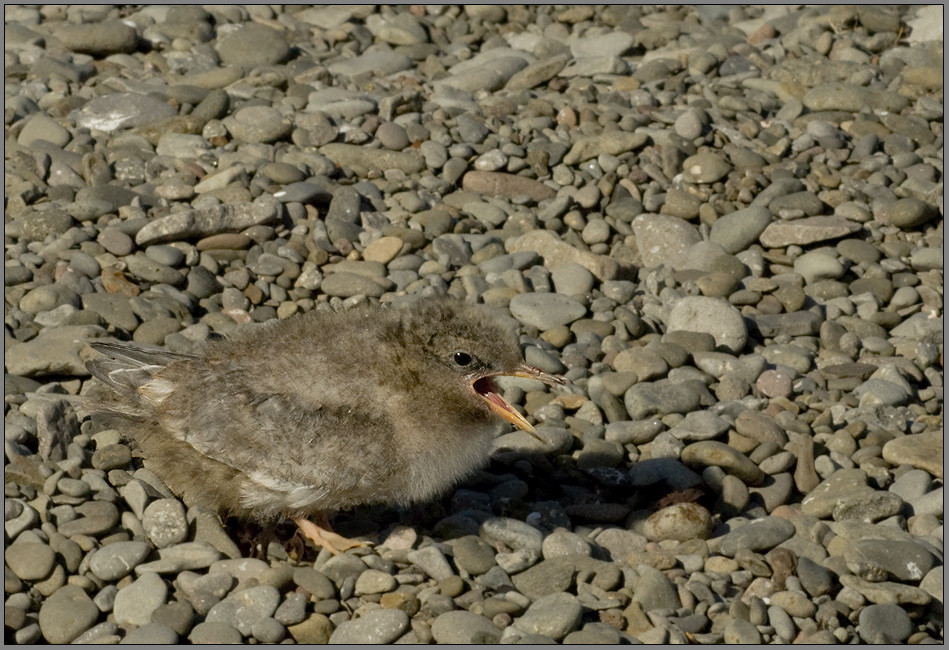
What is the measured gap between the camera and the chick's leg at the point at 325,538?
228 inches

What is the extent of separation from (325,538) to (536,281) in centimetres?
283

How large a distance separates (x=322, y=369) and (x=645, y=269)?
136 inches

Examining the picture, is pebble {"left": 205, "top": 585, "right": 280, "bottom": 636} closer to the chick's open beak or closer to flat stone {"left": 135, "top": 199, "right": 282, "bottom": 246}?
the chick's open beak

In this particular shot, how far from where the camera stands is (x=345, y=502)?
563cm

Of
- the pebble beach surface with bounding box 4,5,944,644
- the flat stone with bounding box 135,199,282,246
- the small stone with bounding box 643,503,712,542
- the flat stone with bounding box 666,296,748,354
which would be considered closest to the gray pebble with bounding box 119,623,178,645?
the pebble beach surface with bounding box 4,5,944,644

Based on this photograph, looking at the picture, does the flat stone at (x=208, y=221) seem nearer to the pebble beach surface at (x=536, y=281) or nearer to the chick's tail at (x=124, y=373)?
the pebble beach surface at (x=536, y=281)

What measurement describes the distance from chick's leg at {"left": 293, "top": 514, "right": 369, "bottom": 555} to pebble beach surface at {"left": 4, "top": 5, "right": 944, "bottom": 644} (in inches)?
2.6

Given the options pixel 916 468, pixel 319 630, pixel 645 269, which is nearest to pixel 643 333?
pixel 645 269

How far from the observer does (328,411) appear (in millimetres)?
5523

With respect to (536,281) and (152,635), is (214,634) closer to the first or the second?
(152,635)

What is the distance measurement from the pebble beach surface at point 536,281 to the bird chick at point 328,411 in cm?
31

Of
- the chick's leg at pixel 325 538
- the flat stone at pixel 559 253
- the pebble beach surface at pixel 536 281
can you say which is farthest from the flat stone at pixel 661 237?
the chick's leg at pixel 325 538

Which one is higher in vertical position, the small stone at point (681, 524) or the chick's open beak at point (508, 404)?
the chick's open beak at point (508, 404)

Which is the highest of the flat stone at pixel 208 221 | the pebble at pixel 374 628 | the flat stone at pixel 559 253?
the flat stone at pixel 208 221
